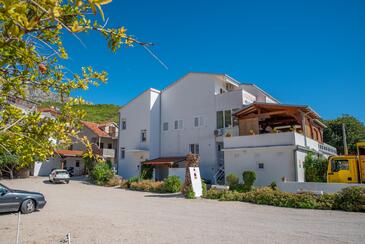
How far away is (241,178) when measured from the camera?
24.5 m

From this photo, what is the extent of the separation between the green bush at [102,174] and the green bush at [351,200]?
2309 centimetres

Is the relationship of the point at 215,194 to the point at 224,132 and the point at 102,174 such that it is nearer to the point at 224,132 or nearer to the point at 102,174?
the point at 224,132

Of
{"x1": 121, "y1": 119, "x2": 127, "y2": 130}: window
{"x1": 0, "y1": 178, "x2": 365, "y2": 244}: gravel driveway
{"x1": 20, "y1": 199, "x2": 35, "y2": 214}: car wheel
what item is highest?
{"x1": 121, "y1": 119, "x2": 127, "y2": 130}: window

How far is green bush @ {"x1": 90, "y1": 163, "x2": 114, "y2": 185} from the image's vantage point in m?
31.3

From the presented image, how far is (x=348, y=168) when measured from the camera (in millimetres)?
19250

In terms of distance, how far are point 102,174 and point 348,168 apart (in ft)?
77.2

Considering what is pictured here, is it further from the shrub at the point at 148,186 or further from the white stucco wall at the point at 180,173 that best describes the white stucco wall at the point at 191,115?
the shrub at the point at 148,186

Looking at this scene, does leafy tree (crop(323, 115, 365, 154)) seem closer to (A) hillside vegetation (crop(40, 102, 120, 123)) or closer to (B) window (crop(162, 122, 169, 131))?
(B) window (crop(162, 122, 169, 131))

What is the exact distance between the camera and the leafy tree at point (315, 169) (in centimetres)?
2167

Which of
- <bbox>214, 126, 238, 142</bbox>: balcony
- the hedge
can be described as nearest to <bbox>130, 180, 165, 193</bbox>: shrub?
the hedge

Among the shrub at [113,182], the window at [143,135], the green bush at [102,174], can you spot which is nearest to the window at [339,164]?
the shrub at [113,182]

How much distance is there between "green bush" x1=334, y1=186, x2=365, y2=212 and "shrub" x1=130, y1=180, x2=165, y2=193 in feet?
45.1

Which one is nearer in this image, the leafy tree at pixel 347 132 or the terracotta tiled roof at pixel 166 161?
the terracotta tiled roof at pixel 166 161

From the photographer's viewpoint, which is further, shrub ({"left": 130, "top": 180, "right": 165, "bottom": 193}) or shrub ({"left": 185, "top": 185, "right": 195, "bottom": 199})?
shrub ({"left": 130, "top": 180, "right": 165, "bottom": 193})
